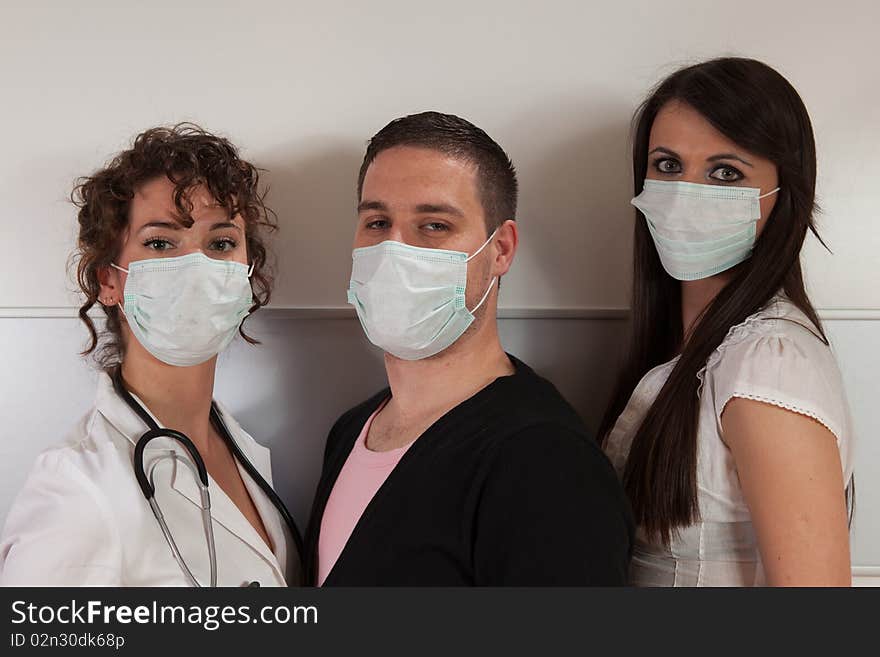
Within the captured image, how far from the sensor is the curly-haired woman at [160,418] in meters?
1.31

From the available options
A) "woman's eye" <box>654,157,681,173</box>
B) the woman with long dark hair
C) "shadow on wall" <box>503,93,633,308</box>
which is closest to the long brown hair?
the woman with long dark hair

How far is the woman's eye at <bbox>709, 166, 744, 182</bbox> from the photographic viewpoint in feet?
5.06

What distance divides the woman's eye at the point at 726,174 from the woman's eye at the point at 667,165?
0.24 ft

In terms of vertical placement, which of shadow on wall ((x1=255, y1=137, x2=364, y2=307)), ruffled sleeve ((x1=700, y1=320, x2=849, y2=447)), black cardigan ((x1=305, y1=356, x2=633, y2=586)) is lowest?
black cardigan ((x1=305, y1=356, x2=633, y2=586))

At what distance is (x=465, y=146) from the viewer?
1531mm

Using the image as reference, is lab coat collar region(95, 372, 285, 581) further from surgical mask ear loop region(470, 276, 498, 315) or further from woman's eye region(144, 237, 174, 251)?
surgical mask ear loop region(470, 276, 498, 315)

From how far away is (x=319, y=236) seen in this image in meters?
1.92

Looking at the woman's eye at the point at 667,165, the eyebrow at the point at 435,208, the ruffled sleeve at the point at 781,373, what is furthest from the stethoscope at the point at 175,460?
the woman's eye at the point at 667,165

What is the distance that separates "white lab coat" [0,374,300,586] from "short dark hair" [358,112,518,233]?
64 cm

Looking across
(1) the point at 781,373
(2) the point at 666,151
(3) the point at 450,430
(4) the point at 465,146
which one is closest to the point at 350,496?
(3) the point at 450,430

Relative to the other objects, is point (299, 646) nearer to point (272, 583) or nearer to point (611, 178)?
point (272, 583)

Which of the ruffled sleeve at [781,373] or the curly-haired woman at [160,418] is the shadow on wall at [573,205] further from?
the curly-haired woman at [160,418]

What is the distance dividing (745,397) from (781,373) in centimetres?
7

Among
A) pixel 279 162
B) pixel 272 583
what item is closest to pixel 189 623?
pixel 272 583
